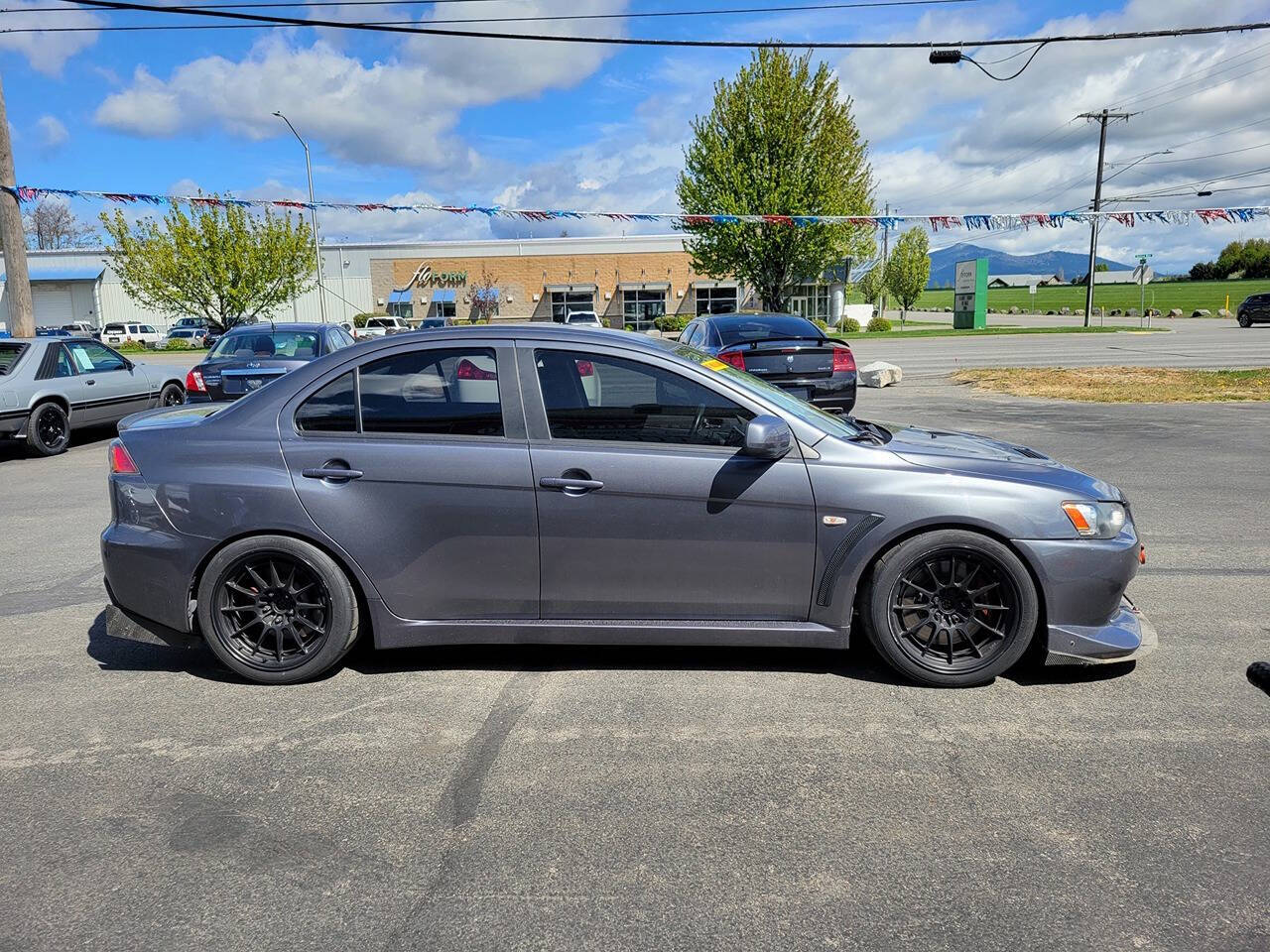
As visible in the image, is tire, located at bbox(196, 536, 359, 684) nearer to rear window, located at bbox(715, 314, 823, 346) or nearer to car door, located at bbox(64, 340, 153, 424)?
rear window, located at bbox(715, 314, 823, 346)

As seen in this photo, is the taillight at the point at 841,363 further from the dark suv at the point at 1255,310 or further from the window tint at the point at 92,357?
the dark suv at the point at 1255,310

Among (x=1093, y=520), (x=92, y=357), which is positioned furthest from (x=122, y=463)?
(x=92, y=357)

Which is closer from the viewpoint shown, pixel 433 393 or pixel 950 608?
pixel 950 608

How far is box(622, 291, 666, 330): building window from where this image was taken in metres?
66.6

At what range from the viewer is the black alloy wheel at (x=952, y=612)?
4.21 metres

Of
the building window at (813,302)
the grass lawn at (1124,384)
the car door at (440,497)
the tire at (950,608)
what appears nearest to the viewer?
the tire at (950,608)

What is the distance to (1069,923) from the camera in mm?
2637

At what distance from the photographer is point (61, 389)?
496 inches

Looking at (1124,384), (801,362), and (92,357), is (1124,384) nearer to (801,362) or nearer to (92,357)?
(801,362)

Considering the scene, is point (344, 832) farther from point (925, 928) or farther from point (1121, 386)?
point (1121, 386)

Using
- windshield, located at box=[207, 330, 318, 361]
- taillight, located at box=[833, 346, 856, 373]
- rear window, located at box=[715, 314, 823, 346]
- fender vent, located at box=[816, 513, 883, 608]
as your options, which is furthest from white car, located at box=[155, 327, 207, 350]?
fender vent, located at box=[816, 513, 883, 608]

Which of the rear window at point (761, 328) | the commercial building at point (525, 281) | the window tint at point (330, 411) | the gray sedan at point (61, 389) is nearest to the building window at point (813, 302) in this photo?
the commercial building at point (525, 281)

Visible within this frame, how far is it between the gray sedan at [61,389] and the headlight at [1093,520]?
12.2 meters

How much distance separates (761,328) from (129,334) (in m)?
58.0
